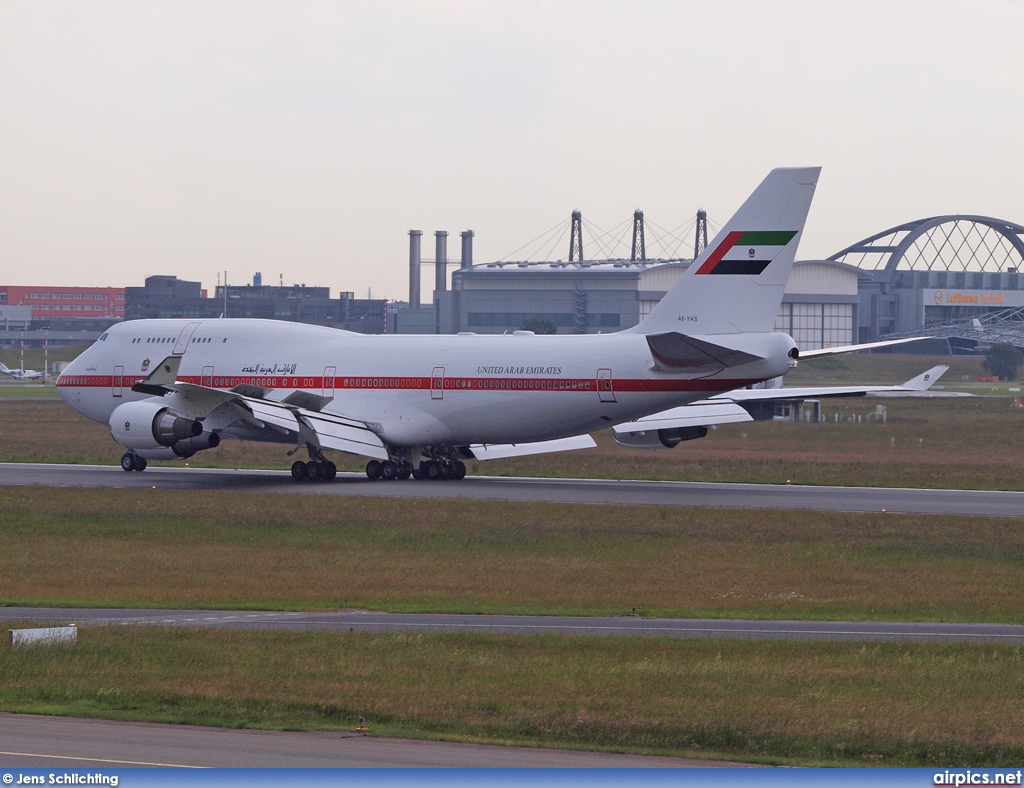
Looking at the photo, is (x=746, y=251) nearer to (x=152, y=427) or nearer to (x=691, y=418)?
(x=691, y=418)

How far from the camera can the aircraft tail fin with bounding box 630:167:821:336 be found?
39125 millimetres

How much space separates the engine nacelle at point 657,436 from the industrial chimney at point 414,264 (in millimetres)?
137171

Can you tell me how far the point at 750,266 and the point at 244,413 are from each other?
16.0 m

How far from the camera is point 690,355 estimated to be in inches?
1553

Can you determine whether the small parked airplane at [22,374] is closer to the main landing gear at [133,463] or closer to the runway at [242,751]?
the main landing gear at [133,463]

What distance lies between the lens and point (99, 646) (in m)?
19.5

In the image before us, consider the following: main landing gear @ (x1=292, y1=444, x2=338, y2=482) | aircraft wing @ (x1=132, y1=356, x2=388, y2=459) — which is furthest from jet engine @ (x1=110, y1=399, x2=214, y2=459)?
main landing gear @ (x1=292, y1=444, x2=338, y2=482)

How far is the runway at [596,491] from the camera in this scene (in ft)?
129

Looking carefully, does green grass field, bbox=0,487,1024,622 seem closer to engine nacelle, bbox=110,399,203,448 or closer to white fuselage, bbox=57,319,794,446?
engine nacelle, bbox=110,399,203,448

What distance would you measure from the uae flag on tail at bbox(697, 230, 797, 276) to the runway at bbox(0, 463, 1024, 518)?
6.58 metres

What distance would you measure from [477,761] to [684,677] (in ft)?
16.8

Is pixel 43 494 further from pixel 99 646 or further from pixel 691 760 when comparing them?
pixel 691 760

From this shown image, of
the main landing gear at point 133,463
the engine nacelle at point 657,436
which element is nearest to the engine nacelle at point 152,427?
the main landing gear at point 133,463

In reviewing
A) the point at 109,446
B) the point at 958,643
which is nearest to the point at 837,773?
the point at 958,643
